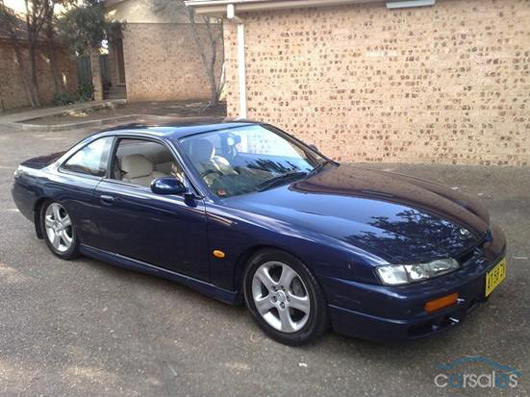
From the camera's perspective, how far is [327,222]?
324 centimetres

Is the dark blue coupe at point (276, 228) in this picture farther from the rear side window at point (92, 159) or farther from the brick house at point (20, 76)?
the brick house at point (20, 76)

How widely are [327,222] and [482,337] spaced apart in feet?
4.17

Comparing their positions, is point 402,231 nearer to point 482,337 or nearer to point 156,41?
point 482,337

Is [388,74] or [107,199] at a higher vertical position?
[388,74]

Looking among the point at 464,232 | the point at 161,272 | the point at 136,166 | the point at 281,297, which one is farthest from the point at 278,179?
the point at 464,232

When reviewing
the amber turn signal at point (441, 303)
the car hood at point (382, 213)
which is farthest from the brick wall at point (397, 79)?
the amber turn signal at point (441, 303)

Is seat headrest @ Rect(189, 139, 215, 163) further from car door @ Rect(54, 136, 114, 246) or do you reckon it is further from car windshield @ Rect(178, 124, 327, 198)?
car door @ Rect(54, 136, 114, 246)

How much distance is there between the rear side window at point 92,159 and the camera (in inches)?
180

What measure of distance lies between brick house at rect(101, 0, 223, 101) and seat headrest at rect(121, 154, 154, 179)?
1733cm

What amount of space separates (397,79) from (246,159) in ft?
19.7

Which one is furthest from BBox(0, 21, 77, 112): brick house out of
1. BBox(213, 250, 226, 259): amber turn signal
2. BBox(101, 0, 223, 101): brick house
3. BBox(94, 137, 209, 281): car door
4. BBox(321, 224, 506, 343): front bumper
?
BBox(321, 224, 506, 343): front bumper

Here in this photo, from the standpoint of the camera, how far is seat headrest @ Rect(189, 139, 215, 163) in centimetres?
399

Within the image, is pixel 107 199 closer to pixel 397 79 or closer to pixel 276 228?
pixel 276 228

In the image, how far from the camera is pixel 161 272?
406 cm
